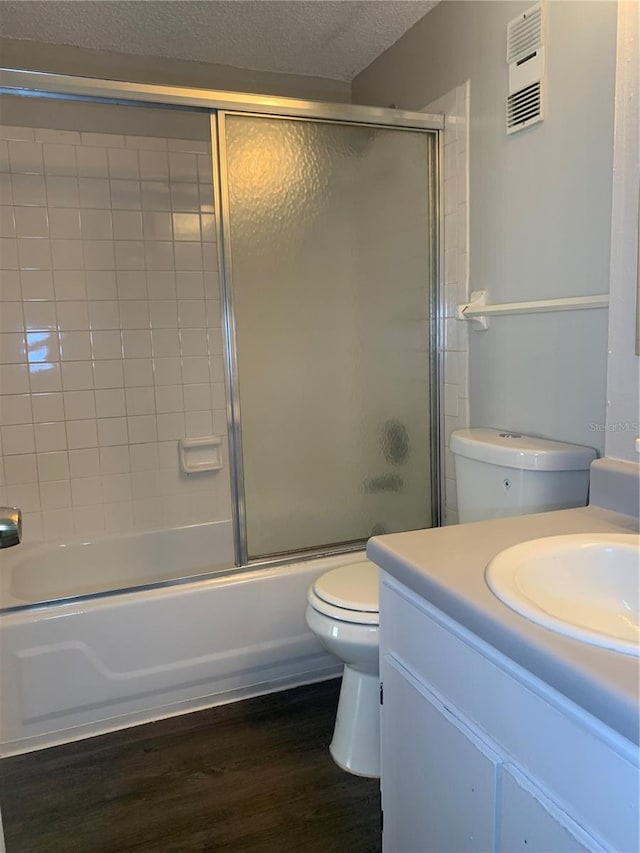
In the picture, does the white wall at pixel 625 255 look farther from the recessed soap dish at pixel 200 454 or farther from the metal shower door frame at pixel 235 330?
the recessed soap dish at pixel 200 454

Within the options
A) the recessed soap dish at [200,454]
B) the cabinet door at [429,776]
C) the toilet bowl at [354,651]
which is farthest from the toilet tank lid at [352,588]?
the recessed soap dish at [200,454]

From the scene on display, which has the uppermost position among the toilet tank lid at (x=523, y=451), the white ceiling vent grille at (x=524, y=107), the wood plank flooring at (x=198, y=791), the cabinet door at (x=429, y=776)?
the white ceiling vent grille at (x=524, y=107)

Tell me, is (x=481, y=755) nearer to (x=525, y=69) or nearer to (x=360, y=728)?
(x=360, y=728)

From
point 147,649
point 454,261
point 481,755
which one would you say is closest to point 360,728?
point 147,649

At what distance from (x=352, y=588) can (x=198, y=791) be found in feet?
2.27

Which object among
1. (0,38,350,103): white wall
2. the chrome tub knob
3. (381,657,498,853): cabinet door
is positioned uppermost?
(0,38,350,103): white wall

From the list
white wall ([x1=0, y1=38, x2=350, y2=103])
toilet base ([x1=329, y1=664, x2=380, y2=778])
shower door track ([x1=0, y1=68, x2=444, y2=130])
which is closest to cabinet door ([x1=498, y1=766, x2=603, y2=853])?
toilet base ([x1=329, y1=664, x2=380, y2=778])

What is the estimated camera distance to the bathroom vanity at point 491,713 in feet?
2.56

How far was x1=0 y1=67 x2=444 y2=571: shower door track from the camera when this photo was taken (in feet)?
6.36

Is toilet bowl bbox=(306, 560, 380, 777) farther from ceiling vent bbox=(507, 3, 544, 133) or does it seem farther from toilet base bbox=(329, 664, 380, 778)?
ceiling vent bbox=(507, 3, 544, 133)

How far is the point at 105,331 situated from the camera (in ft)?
9.29

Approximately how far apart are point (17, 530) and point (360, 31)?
2478 mm

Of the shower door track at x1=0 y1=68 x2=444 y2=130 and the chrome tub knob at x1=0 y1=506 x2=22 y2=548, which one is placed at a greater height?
the shower door track at x1=0 y1=68 x2=444 y2=130

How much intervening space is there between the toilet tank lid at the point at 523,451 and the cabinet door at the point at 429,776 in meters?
0.74
